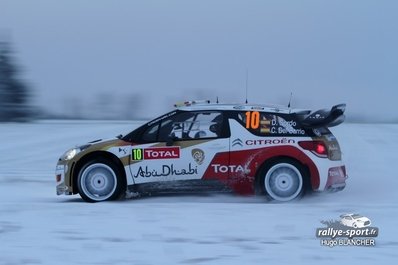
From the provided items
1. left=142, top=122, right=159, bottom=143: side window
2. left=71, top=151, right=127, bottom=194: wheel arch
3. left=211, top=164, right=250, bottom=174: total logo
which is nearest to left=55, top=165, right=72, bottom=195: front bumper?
left=71, top=151, right=127, bottom=194: wheel arch

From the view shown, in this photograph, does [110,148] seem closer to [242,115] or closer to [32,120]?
[242,115]

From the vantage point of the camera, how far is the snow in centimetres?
586

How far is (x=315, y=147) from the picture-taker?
29.5 feet

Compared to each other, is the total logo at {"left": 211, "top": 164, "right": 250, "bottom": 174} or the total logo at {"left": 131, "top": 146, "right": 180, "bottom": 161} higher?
the total logo at {"left": 131, "top": 146, "right": 180, "bottom": 161}

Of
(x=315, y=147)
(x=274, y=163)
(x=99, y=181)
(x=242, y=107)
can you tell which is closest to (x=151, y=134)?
(x=99, y=181)

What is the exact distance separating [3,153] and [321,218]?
12.7 m

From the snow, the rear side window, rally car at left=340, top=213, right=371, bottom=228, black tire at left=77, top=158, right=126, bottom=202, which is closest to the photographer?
the snow

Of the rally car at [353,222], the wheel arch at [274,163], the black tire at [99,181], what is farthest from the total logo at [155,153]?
the rally car at [353,222]

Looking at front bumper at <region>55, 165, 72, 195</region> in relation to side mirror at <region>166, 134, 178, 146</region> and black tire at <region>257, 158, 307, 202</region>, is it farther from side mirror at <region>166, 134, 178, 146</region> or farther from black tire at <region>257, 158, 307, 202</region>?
black tire at <region>257, 158, 307, 202</region>

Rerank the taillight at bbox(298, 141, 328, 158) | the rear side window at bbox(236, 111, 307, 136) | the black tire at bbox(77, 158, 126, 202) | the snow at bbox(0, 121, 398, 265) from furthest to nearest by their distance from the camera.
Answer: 1. the black tire at bbox(77, 158, 126, 202)
2. the rear side window at bbox(236, 111, 307, 136)
3. the taillight at bbox(298, 141, 328, 158)
4. the snow at bbox(0, 121, 398, 265)

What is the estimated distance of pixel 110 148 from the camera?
915cm

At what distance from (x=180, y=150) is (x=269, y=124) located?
54.6 inches

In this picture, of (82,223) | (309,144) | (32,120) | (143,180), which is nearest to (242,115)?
(309,144)

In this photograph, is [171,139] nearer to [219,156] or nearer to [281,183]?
[219,156]
